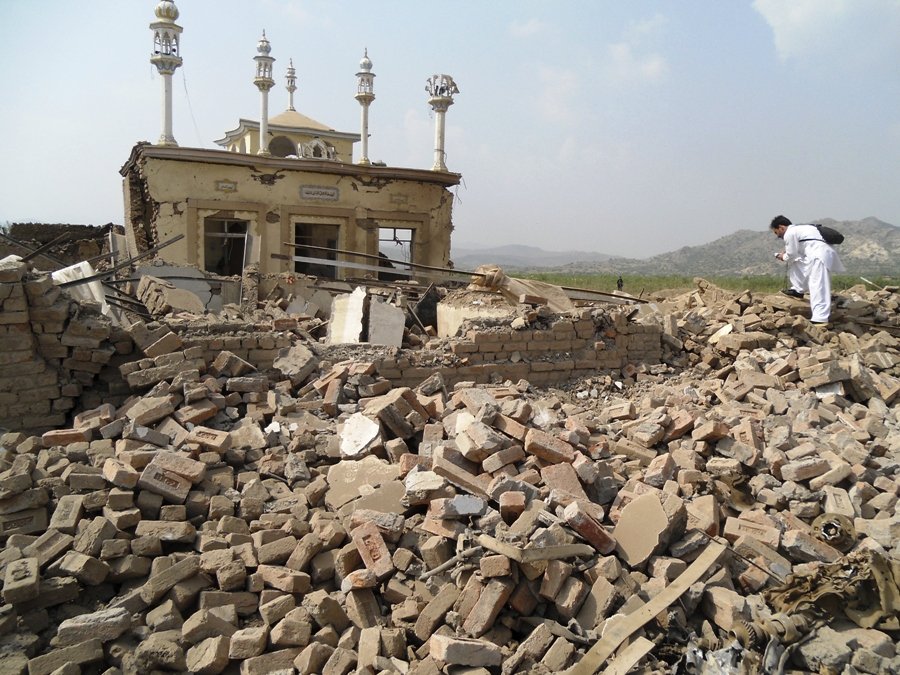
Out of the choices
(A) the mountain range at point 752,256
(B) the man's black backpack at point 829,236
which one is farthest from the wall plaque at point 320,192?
(A) the mountain range at point 752,256

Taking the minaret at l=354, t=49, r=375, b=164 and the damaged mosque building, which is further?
the minaret at l=354, t=49, r=375, b=164

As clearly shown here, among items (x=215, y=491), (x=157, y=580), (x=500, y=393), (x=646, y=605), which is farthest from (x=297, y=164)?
(x=646, y=605)

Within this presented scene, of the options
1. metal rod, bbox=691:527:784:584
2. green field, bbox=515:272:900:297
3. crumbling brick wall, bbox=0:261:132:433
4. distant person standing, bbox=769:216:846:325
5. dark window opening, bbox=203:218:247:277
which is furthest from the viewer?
green field, bbox=515:272:900:297

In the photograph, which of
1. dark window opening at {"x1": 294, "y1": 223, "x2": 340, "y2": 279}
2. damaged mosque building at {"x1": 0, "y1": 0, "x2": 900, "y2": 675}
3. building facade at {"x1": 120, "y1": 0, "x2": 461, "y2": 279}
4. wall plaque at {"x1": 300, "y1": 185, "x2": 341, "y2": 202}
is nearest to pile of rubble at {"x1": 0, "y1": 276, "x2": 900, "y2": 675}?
damaged mosque building at {"x1": 0, "y1": 0, "x2": 900, "y2": 675}

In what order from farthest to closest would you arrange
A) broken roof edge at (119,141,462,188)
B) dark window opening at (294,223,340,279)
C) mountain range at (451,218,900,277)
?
mountain range at (451,218,900,277)
dark window opening at (294,223,340,279)
broken roof edge at (119,141,462,188)

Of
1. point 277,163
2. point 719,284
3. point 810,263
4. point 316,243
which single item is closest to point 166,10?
point 277,163

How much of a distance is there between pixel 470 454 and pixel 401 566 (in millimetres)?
920

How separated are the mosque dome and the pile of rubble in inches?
455

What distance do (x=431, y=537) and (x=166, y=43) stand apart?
14.4 meters

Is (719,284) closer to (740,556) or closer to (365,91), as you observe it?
(365,91)

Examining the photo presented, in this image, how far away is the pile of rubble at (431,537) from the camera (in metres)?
3.49

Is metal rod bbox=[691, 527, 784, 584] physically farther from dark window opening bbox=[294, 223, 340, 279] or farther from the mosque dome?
the mosque dome

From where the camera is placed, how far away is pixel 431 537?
404 centimetres

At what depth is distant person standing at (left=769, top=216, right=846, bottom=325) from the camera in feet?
30.1
